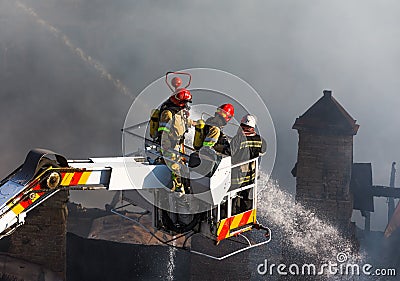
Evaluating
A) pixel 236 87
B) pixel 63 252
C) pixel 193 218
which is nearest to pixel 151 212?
pixel 193 218

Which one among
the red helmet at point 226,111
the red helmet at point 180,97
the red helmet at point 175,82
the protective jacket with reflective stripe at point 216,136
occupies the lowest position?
the protective jacket with reflective stripe at point 216,136

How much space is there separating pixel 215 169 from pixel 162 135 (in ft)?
2.86

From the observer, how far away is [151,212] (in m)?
8.12

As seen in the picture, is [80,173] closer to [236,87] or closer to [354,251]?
[236,87]

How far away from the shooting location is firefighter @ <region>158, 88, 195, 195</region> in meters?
7.74

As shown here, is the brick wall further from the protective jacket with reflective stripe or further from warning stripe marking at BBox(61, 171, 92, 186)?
warning stripe marking at BBox(61, 171, 92, 186)

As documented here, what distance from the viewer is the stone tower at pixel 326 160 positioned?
45.2 ft

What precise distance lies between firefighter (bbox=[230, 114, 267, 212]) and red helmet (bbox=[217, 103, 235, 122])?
248 millimetres

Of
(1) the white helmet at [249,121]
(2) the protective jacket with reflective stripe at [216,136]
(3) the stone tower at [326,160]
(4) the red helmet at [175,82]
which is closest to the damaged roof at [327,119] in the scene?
(3) the stone tower at [326,160]

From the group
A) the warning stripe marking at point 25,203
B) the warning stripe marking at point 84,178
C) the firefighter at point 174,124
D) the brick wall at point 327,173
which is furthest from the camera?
the brick wall at point 327,173

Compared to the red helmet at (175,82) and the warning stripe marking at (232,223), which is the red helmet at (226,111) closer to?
the red helmet at (175,82)

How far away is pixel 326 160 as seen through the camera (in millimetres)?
13906

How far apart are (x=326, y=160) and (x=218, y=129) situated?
687 cm

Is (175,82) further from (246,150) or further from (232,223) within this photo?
(232,223)
